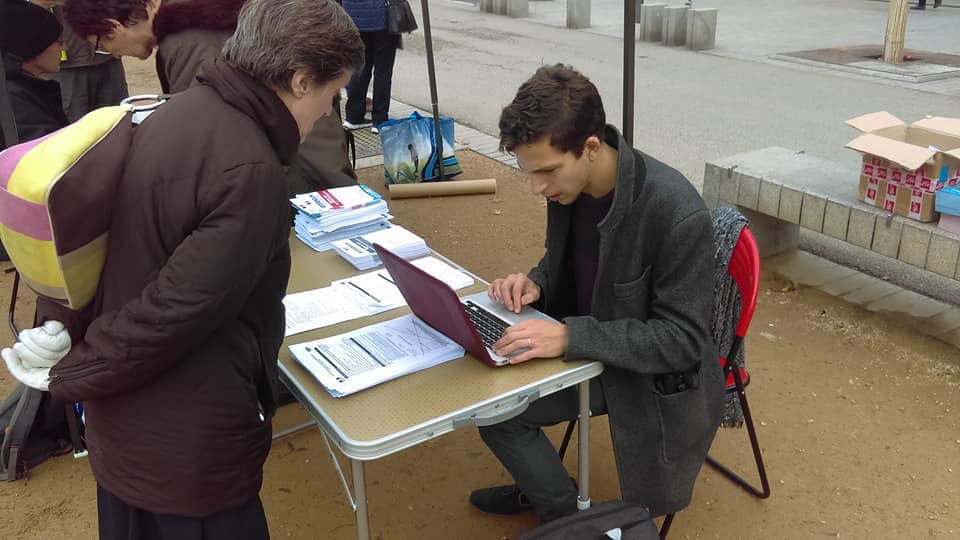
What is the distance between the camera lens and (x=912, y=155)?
137 inches

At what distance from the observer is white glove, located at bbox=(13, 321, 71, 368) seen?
1.65 meters

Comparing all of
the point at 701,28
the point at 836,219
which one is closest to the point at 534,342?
the point at 836,219

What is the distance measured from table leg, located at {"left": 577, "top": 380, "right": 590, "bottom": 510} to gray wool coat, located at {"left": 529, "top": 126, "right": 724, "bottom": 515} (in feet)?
0.25

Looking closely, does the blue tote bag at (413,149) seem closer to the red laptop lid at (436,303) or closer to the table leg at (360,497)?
the red laptop lid at (436,303)

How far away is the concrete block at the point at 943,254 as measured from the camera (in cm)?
341

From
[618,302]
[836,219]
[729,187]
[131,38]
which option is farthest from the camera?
[729,187]

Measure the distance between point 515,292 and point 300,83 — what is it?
3.19 feet

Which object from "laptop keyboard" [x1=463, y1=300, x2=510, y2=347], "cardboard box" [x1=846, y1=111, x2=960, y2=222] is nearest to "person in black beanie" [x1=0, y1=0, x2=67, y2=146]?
"laptop keyboard" [x1=463, y1=300, x2=510, y2=347]

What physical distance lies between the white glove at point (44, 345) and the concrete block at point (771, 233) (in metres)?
3.65

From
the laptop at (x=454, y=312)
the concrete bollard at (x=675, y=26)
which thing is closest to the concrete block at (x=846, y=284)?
the laptop at (x=454, y=312)

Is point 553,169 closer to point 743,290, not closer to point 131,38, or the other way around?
point 743,290

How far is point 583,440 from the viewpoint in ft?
7.27

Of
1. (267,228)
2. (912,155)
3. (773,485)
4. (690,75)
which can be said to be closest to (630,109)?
(912,155)

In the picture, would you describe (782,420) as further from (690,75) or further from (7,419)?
(690,75)
